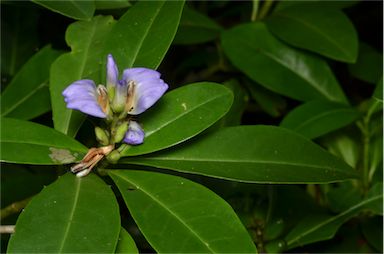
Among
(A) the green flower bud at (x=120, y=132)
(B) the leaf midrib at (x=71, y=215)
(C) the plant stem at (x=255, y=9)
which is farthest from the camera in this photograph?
(C) the plant stem at (x=255, y=9)

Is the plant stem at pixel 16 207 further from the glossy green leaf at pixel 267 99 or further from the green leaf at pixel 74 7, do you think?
the glossy green leaf at pixel 267 99

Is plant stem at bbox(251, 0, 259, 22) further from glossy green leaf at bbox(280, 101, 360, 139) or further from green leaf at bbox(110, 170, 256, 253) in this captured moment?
green leaf at bbox(110, 170, 256, 253)

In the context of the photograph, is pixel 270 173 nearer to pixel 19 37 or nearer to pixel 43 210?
pixel 43 210

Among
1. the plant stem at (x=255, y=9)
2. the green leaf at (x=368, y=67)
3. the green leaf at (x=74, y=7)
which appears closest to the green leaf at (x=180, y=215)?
the green leaf at (x=74, y=7)

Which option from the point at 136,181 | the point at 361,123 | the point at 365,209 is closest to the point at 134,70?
the point at 136,181

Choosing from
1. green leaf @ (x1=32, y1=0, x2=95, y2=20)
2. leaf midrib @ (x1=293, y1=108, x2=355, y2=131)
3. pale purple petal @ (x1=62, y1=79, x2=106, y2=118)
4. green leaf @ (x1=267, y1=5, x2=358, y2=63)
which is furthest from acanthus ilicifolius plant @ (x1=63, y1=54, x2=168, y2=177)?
green leaf @ (x1=267, y1=5, x2=358, y2=63)

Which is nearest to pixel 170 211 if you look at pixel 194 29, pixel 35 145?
pixel 35 145
